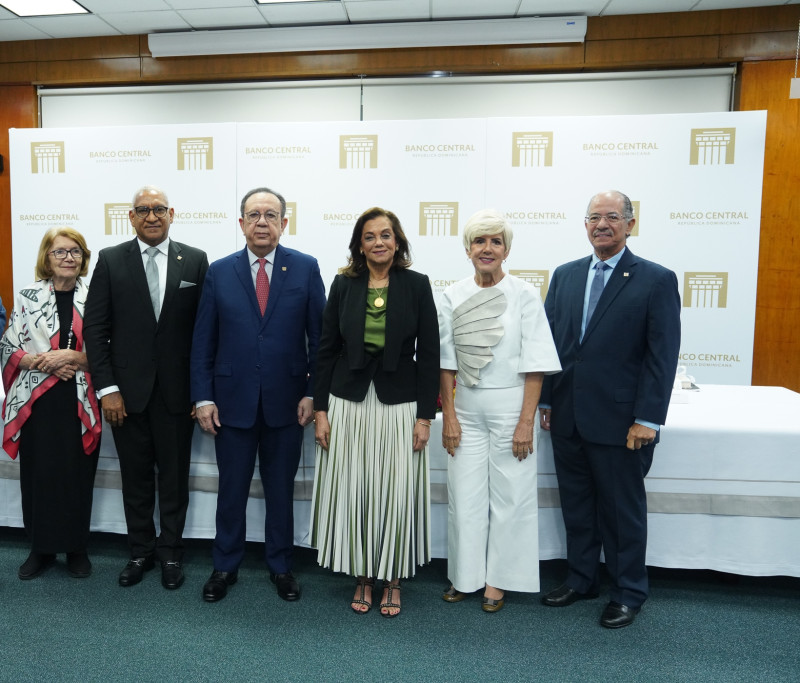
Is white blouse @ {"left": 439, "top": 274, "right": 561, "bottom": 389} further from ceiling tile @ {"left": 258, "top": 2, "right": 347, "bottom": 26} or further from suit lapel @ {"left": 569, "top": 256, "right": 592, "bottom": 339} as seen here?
ceiling tile @ {"left": 258, "top": 2, "right": 347, "bottom": 26}

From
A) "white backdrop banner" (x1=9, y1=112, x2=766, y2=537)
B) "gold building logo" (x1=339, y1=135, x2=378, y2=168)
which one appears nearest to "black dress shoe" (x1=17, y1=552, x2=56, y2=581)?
"white backdrop banner" (x1=9, y1=112, x2=766, y2=537)

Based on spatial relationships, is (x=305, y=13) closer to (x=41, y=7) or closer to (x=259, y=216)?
(x=41, y=7)

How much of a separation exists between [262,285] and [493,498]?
1.23 m

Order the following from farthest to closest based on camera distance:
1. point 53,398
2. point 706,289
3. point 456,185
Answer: point 456,185, point 706,289, point 53,398

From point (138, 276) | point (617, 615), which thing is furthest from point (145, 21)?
point (617, 615)

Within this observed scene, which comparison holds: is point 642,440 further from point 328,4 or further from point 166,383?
point 328,4

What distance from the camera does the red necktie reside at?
88.3 inches

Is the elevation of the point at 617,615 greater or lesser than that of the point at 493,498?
lesser

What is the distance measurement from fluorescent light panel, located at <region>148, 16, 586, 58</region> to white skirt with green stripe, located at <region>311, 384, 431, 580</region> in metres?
3.59

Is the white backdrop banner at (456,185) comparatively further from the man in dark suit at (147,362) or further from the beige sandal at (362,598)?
the beige sandal at (362,598)

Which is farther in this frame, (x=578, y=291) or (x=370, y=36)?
(x=370, y=36)

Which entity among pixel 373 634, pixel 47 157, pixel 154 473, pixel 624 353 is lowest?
pixel 373 634

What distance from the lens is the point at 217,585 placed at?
2273 millimetres

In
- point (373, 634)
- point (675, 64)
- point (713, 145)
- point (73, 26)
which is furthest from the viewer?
point (73, 26)
